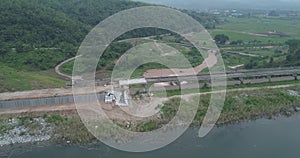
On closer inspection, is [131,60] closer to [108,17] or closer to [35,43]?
[35,43]

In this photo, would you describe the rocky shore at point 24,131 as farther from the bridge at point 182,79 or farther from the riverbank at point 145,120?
the bridge at point 182,79

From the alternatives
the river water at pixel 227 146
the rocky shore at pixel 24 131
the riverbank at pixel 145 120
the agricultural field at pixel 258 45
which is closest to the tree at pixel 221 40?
the agricultural field at pixel 258 45

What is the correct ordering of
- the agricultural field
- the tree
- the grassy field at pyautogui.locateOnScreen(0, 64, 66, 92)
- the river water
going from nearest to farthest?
the river water, the grassy field at pyautogui.locateOnScreen(0, 64, 66, 92), the agricultural field, the tree

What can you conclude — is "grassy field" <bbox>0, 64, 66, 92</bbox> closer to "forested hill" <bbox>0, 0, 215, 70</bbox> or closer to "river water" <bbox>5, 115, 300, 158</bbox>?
"forested hill" <bbox>0, 0, 215, 70</bbox>

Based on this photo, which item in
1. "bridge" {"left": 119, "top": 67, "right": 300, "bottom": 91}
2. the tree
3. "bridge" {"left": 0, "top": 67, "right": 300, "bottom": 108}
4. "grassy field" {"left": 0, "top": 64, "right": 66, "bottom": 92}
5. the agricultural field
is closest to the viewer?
"bridge" {"left": 0, "top": 67, "right": 300, "bottom": 108}

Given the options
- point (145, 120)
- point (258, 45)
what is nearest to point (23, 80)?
point (145, 120)

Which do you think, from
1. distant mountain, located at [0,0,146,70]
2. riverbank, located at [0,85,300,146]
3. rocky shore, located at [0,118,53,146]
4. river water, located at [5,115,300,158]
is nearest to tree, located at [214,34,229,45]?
distant mountain, located at [0,0,146,70]

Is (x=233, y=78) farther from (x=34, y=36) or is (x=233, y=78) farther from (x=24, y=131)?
(x=34, y=36)
